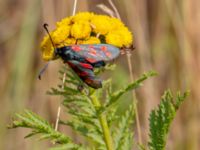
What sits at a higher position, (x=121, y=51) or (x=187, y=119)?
(x=121, y=51)

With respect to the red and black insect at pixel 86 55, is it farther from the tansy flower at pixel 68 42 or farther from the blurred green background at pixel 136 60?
the blurred green background at pixel 136 60

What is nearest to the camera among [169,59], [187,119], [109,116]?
[109,116]

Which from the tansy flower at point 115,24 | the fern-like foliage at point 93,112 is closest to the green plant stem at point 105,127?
the fern-like foliage at point 93,112

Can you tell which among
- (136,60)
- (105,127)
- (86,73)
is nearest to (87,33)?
(86,73)

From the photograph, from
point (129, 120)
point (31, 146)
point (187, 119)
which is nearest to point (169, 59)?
point (187, 119)

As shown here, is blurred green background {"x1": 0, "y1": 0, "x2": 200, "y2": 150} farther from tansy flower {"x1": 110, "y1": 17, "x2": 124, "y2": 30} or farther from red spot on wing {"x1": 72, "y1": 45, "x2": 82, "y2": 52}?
red spot on wing {"x1": 72, "y1": 45, "x2": 82, "y2": 52}

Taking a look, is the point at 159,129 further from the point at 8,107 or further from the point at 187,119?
the point at 8,107

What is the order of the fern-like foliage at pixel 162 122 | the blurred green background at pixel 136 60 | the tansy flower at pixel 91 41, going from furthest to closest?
the blurred green background at pixel 136 60
the tansy flower at pixel 91 41
the fern-like foliage at pixel 162 122
